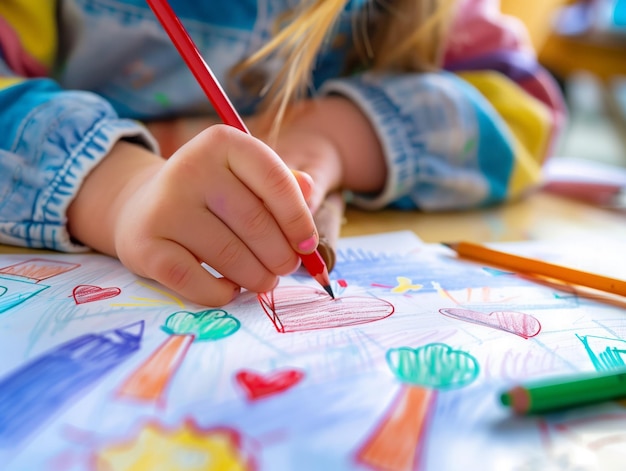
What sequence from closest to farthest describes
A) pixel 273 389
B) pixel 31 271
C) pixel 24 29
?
1. pixel 273 389
2. pixel 31 271
3. pixel 24 29

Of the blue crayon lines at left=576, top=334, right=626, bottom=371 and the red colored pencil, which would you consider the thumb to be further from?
the blue crayon lines at left=576, top=334, right=626, bottom=371

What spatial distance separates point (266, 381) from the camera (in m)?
0.25

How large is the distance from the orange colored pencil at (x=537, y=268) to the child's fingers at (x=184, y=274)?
0.56ft

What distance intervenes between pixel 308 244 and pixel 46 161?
6.9 inches

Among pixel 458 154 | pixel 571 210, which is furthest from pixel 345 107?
pixel 571 210

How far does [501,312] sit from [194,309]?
0.15 meters

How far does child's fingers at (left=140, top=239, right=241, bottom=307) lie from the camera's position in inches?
12.2

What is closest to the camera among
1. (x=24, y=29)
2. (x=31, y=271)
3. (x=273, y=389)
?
(x=273, y=389)

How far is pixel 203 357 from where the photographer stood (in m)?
0.27

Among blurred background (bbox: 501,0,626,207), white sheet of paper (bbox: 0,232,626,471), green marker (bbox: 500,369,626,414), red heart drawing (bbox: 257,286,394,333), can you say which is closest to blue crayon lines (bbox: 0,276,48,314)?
white sheet of paper (bbox: 0,232,626,471)

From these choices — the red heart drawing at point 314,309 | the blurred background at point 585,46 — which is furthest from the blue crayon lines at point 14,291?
the blurred background at point 585,46

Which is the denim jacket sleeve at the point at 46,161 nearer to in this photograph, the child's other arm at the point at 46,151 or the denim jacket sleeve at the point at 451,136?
the child's other arm at the point at 46,151

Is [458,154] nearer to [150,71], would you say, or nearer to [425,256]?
[425,256]

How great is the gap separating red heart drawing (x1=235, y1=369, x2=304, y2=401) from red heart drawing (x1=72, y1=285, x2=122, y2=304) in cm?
10
